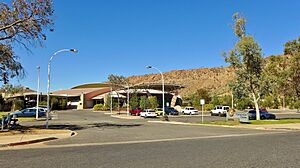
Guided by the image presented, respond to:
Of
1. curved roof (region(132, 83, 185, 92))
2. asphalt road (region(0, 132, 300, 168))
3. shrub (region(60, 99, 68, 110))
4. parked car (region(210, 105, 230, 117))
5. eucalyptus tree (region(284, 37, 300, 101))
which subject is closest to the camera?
asphalt road (region(0, 132, 300, 168))

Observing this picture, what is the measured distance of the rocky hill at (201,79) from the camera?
11615 centimetres

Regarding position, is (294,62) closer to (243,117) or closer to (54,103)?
(243,117)

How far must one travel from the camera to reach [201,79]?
13212 cm

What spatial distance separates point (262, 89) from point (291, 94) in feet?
27.4

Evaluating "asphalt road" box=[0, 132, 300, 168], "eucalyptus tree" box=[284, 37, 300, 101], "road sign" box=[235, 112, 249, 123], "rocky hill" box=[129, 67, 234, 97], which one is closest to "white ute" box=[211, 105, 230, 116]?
"eucalyptus tree" box=[284, 37, 300, 101]

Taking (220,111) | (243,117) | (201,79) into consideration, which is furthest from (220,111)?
(201,79)

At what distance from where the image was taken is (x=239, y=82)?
33.7 meters

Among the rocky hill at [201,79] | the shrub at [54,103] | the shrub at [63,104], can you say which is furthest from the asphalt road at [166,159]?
the rocky hill at [201,79]

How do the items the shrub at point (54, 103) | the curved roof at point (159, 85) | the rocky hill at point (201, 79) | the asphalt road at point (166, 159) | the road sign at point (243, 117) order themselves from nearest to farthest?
the asphalt road at point (166, 159) < the road sign at point (243, 117) < the shrub at point (54, 103) < the curved roof at point (159, 85) < the rocky hill at point (201, 79)

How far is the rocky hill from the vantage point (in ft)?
381

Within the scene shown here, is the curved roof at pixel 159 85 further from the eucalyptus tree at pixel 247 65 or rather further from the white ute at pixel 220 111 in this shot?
the eucalyptus tree at pixel 247 65

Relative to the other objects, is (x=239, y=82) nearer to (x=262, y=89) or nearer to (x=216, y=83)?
(x=262, y=89)

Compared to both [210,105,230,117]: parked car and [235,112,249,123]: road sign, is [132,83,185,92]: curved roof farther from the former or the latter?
[235,112,249,123]: road sign

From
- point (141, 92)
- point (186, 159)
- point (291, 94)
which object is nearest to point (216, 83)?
point (141, 92)
